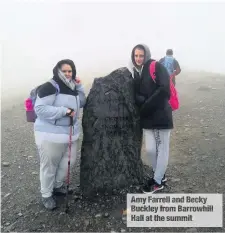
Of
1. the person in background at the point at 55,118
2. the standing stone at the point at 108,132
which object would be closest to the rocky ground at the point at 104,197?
the standing stone at the point at 108,132

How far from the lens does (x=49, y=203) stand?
6.66 meters

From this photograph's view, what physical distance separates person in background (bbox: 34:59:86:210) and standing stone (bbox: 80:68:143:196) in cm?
34

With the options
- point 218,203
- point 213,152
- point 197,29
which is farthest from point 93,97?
point 197,29

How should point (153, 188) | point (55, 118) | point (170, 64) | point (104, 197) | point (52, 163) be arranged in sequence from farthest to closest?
point (170, 64) < point (153, 188) < point (104, 197) < point (52, 163) < point (55, 118)

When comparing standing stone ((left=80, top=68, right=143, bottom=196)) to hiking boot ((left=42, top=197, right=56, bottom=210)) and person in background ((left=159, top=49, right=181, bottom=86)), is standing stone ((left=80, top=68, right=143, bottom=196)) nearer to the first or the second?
hiking boot ((left=42, top=197, right=56, bottom=210))

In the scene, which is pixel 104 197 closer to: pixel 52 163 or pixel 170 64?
pixel 52 163

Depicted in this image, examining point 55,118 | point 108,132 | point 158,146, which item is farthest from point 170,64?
A: point 55,118

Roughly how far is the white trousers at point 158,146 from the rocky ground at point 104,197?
24.8 inches

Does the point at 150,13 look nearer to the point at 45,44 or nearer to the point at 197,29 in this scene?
the point at 197,29

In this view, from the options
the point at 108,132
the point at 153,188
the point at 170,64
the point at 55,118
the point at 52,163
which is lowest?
the point at 153,188

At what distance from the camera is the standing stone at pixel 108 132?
676cm

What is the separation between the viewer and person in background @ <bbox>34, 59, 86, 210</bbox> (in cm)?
616

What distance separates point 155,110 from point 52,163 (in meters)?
2.22

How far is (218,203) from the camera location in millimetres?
6727
